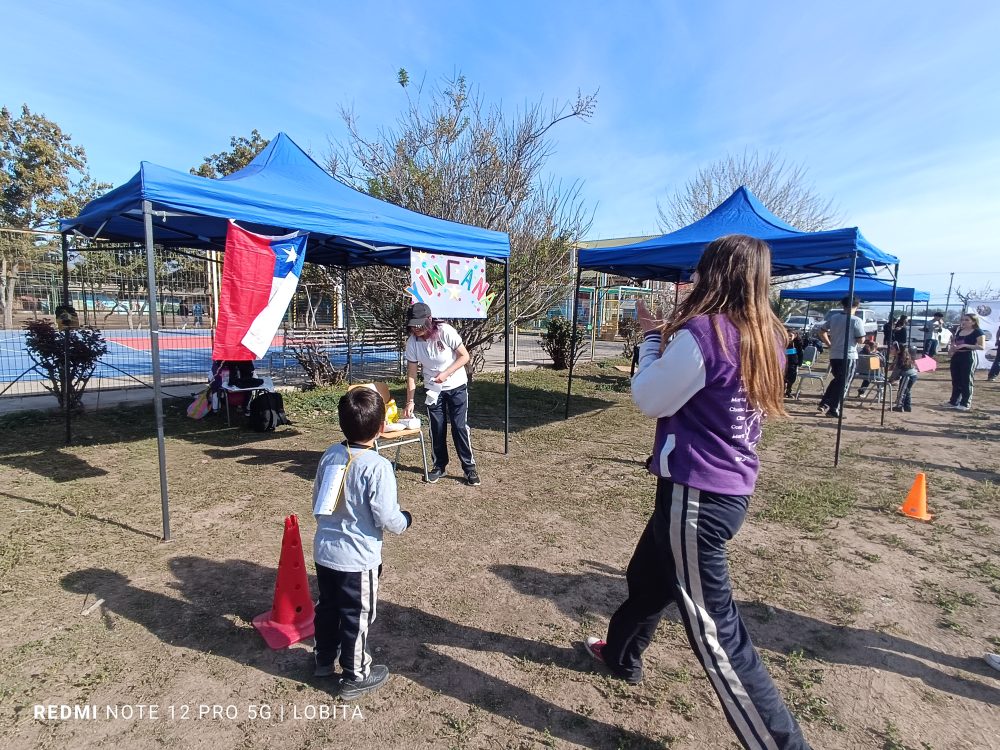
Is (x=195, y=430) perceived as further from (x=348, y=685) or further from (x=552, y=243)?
(x=552, y=243)

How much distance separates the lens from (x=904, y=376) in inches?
349

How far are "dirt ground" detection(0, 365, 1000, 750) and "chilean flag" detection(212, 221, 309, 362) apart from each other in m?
1.32

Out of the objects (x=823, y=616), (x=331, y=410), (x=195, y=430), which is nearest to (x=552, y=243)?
(x=331, y=410)

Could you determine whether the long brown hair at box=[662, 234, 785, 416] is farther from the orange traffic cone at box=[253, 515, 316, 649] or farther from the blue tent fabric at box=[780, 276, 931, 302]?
the blue tent fabric at box=[780, 276, 931, 302]

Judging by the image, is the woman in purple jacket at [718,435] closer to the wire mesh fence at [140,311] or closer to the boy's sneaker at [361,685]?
the boy's sneaker at [361,685]

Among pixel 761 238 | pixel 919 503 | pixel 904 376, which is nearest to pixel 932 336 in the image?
pixel 904 376

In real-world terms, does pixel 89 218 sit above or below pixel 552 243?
below

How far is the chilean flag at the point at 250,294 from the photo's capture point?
349 cm

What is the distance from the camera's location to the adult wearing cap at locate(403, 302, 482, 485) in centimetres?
440

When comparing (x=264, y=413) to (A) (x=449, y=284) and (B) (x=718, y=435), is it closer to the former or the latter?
(A) (x=449, y=284)

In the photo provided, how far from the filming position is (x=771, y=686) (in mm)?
1729

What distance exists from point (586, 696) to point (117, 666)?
2063 millimetres

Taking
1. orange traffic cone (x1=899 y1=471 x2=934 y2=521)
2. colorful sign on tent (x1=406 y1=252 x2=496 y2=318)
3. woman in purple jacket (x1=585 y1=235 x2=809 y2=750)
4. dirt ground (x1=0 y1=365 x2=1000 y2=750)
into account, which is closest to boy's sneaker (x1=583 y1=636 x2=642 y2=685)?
dirt ground (x1=0 y1=365 x2=1000 y2=750)

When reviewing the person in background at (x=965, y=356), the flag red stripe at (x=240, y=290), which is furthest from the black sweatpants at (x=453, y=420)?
the person in background at (x=965, y=356)
